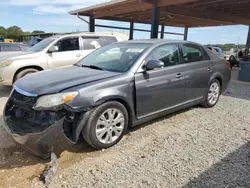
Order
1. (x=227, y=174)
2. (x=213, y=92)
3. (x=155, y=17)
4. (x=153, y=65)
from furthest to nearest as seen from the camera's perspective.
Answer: (x=155, y=17)
(x=213, y=92)
(x=153, y=65)
(x=227, y=174)

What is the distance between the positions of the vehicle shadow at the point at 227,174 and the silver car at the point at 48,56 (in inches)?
207

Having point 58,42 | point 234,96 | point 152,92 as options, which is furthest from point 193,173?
point 58,42

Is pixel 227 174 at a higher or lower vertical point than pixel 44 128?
lower

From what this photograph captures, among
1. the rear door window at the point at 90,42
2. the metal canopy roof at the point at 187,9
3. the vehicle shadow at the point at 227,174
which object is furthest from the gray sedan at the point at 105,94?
the metal canopy roof at the point at 187,9

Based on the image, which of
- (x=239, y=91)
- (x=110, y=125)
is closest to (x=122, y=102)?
(x=110, y=125)

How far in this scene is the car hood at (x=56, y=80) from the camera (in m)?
2.94

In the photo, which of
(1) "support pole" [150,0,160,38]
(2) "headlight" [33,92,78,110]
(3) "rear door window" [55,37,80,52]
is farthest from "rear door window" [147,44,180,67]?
(1) "support pole" [150,0,160,38]

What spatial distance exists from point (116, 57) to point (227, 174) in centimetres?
246

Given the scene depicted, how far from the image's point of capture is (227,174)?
8.93ft

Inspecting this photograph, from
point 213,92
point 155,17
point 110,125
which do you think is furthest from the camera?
point 155,17

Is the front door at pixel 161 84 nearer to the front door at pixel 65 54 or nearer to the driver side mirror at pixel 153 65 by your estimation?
the driver side mirror at pixel 153 65

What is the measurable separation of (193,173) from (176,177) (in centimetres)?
23

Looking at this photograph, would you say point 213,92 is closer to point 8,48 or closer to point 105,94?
point 105,94

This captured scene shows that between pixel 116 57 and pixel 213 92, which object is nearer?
pixel 116 57
